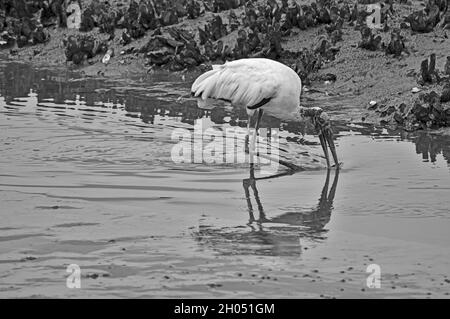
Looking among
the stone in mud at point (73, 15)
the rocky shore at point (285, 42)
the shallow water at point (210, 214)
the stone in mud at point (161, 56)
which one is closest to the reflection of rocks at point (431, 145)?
the shallow water at point (210, 214)

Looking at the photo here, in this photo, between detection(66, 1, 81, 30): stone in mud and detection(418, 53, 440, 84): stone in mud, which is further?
detection(66, 1, 81, 30): stone in mud

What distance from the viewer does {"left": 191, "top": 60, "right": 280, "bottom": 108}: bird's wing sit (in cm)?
1091

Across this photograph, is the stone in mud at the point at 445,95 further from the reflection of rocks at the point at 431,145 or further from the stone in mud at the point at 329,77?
the stone in mud at the point at 329,77

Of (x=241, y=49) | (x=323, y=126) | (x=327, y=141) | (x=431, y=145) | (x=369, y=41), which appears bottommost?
(x=431, y=145)

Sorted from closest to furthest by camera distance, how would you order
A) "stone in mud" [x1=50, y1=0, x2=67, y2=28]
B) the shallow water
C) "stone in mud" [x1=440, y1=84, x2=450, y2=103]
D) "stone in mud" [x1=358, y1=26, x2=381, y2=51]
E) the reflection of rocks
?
1. the shallow water
2. the reflection of rocks
3. "stone in mud" [x1=440, y1=84, x2=450, y2=103]
4. "stone in mud" [x1=358, y1=26, x2=381, y2=51]
5. "stone in mud" [x1=50, y1=0, x2=67, y2=28]

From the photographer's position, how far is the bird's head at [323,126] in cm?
1049

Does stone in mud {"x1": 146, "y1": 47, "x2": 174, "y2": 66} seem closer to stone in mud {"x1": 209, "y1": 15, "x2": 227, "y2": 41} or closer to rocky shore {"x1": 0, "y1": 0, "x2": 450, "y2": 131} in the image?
rocky shore {"x1": 0, "y1": 0, "x2": 450, "y2": 131}

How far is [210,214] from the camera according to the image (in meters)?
8.26

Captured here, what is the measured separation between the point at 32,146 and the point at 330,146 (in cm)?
340

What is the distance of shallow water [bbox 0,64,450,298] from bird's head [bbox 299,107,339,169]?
0.17m

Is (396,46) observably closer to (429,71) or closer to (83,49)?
(429,71)

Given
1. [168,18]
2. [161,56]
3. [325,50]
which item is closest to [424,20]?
[325,50]

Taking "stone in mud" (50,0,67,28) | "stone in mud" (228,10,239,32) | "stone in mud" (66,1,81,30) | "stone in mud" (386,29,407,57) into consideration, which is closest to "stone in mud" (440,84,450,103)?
"stone in mud" (386,29,407,57)

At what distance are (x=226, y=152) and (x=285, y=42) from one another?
527 centimetres
